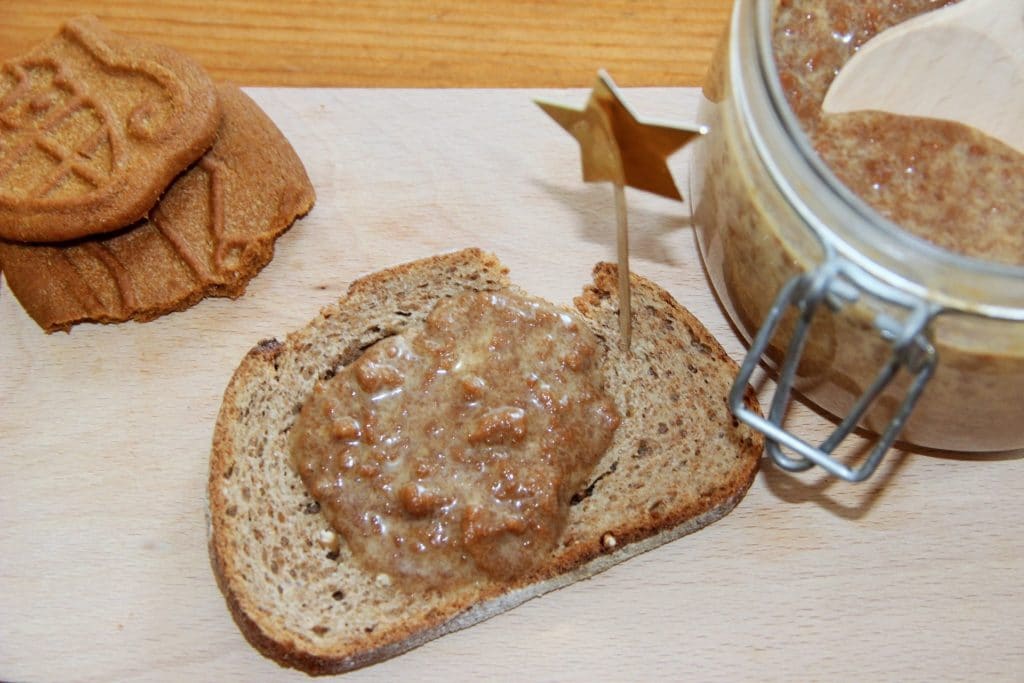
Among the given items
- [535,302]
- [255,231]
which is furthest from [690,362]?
[255,231]

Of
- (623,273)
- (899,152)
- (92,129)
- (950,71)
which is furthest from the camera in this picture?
(92,129)

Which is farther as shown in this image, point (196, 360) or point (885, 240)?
point (196, 360)

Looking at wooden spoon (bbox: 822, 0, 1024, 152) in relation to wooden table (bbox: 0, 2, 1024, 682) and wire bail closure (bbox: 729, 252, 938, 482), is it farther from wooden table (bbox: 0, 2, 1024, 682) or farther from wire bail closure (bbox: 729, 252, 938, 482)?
wooden table (bbox: 0, 2, 1024, 682)

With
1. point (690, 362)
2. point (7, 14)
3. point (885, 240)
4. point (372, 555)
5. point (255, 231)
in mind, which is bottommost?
point (372, 555)

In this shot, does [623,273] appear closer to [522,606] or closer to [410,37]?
[522,606]

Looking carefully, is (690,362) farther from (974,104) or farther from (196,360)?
(196,360)

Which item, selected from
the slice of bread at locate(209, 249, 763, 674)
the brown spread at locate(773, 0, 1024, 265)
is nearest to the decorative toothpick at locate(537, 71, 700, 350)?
the brown spread at locate(773, 0, 1024, 265)

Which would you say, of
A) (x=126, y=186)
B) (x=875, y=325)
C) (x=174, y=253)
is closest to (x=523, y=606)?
(x=875, y=325)
